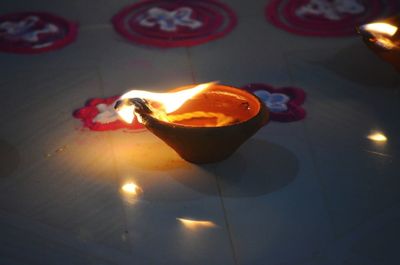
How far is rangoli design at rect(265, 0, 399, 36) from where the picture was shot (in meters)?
1.90

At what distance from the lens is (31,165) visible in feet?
4.37

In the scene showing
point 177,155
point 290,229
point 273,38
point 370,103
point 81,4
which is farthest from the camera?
point 81,4

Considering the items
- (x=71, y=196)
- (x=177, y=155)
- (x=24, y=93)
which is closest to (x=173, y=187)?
(x=177, y=155)

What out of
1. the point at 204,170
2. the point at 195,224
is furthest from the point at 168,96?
the point at 195,224

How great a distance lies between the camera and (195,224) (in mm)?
1158

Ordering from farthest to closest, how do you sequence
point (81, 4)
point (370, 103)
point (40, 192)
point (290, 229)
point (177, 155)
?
1. point (81, 4)
2. point (370, 103)
3. point (177, 155)
4. point (40, 192)
5. point (290, 229)

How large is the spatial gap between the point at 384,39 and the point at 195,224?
2.52ft

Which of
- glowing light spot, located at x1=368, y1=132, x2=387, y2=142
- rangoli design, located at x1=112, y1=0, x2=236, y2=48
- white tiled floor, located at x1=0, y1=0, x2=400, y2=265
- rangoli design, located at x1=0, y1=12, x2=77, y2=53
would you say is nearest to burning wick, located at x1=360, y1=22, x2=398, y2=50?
white tiled floor, located at x1=0, y1=0, x2=400, y2=265

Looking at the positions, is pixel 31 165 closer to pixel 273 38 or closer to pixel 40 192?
pixel 40 192

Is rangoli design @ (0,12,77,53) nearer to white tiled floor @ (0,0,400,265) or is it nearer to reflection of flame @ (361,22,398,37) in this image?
white tiled floor @ (0,0,400,265)

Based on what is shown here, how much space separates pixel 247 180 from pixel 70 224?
0.40 meters

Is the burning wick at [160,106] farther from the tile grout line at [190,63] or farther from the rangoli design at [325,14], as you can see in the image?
the rangoli design at [325,14]

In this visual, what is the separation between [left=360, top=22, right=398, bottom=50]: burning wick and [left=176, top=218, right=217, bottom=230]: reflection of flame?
694mm

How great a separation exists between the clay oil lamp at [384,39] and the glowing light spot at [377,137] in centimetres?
21
